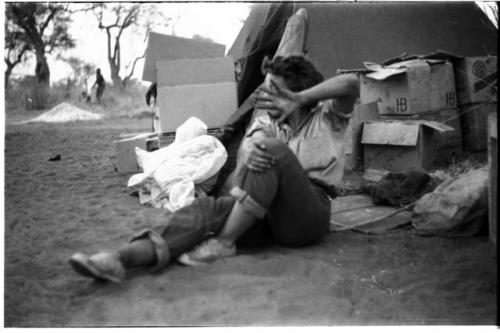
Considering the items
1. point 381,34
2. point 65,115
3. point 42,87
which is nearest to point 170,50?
point 381,34

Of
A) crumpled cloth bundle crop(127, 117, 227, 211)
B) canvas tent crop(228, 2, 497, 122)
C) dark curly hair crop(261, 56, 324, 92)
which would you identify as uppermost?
canvas tent crop(228, 2, 497, 122)

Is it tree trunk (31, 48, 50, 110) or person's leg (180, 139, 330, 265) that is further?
tree trunk (31, 48, 50, 110)

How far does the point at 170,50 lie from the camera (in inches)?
155

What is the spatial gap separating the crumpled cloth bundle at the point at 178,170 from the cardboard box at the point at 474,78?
2344 mm

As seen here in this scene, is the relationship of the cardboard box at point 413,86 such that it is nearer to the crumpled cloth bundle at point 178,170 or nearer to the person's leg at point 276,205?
the crumpled cloth bundle at point 178,170

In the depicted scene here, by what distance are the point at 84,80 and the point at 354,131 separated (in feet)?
29.6

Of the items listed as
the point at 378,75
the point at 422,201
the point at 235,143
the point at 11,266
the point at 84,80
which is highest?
the point at 84,80

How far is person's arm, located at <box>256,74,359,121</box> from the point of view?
5.86 ft

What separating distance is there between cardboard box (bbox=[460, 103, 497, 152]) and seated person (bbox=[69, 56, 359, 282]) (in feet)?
8.90

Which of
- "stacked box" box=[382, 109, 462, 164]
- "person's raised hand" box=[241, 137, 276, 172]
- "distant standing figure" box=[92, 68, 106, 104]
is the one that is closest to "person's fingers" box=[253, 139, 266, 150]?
"person's raised hand" box=[241, 137, 276, 172]

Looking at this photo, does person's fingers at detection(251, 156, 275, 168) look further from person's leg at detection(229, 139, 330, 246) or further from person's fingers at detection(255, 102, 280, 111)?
person's fingers at detection(255, 102, 280, 111)

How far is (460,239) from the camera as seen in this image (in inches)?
83.9

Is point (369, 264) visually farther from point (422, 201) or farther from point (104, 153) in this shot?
point (104, 153)

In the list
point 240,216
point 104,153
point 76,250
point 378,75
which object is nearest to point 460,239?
point 240,216
